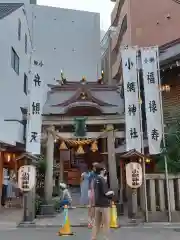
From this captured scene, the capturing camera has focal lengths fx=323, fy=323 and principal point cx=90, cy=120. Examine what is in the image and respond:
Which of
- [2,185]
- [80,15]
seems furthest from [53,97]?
[80,15]

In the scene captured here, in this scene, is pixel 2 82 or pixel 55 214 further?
pixel 2 82

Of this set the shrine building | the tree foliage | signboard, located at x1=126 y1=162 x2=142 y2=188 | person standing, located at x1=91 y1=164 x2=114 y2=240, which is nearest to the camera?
person standing, located at x1=91 y1=164 x2=114 y2=240

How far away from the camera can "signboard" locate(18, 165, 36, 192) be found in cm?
1274

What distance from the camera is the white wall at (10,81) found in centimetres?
2073

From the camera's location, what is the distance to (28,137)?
14680 millimetres

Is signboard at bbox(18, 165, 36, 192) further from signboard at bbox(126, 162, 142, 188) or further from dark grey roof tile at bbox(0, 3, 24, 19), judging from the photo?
dark grey roof tile at bbox(0, 3, 24, 19)

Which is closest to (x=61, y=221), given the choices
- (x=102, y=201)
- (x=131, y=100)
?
(x=102, y=201)

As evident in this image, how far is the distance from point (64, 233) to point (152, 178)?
175 inches

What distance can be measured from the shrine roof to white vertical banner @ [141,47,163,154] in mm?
3364

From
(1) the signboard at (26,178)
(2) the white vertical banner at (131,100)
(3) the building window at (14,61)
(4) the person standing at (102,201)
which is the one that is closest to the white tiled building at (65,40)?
(3) the building window at (14,61)

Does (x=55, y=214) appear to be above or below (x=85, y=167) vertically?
below

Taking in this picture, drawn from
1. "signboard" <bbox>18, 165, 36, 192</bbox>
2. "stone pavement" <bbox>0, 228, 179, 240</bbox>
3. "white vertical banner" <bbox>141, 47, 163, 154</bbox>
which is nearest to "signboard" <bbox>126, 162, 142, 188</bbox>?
"white vertical banner" <bbox>141, 47, 163, 154</bbox>

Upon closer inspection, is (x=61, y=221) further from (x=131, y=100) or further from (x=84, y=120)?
(x=131, y=100)

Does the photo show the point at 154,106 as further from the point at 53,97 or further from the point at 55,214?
the point at 53,97
